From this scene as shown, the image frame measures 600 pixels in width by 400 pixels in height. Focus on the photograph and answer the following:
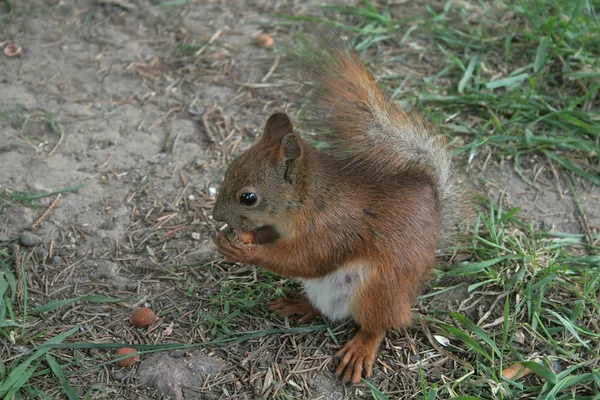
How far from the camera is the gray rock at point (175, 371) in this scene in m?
2.25

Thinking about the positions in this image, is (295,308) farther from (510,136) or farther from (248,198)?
(510,136)

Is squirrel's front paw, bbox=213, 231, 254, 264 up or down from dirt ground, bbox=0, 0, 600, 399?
up

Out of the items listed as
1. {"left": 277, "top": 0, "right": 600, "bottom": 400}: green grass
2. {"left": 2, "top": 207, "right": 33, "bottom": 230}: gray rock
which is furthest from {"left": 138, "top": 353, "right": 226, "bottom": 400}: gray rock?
{"left": 2, "top": 207, "right": 33, "bottom": 230}: gray rock

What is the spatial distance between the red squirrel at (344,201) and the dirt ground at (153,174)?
25 centimetres

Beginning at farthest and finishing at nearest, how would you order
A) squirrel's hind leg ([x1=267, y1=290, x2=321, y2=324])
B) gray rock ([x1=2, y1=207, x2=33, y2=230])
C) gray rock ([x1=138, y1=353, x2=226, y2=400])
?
gray rock ([x1=2, y1=207, x2=33, y2=230]), squirrel's hind leg ([x1=267, y1=290, x2=321, y2=324]), gray rock ([x1=138, y1=353, x2=226, y2=400])

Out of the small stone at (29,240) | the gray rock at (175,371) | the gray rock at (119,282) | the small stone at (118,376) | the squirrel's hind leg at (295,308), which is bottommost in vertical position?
the gray rock at (119,282)

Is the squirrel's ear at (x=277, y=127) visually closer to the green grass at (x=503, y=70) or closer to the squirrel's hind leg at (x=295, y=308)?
the squirrel's hind leg at (x=295, y=308)

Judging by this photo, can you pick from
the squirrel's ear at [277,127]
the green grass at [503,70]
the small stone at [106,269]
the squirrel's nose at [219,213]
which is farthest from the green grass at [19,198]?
the green grass at [503,70]

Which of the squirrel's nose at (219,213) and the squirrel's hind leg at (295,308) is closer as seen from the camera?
the squirrel's nose at (219,213)

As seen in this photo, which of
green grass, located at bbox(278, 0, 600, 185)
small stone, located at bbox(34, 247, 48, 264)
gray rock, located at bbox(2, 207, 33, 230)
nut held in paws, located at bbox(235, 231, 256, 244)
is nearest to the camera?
nut held in paws, located at bbox(235, 231, 256, 244)

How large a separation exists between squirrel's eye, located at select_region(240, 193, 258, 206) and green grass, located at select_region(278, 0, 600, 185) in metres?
1.20

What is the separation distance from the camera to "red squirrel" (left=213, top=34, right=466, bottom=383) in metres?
2.29

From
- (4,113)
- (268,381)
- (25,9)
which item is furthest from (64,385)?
(25,9)

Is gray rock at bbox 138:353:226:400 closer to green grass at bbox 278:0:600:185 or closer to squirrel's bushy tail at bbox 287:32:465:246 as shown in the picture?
squirrel's bushy tail at bbox 287:32:465:246
